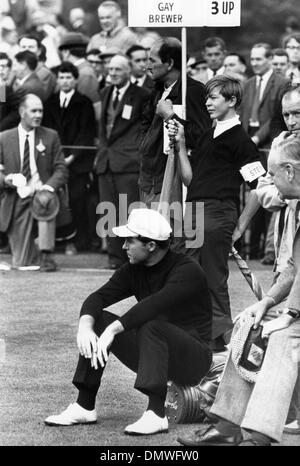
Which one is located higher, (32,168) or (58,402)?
(32,168)

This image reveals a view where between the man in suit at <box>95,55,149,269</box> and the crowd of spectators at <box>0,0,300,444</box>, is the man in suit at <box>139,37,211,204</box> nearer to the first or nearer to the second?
the crowd of spectators at <box>0,0,300,444</box>

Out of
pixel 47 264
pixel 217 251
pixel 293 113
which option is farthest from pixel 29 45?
pixel 293 113

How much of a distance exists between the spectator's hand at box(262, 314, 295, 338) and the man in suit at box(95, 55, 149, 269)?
7.54m

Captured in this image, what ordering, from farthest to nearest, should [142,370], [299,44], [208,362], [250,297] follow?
[299,44] → [250,297] → [208,362] → [142,370]

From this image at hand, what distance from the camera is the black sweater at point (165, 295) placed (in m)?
7.44

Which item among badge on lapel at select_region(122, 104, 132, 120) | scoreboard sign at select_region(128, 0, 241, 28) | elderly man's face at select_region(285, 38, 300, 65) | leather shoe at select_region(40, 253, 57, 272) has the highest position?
scoreboard sign at select_region(128, 0, 241, 28)

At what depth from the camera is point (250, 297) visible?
12.5 metres

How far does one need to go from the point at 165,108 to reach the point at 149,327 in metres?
3.05

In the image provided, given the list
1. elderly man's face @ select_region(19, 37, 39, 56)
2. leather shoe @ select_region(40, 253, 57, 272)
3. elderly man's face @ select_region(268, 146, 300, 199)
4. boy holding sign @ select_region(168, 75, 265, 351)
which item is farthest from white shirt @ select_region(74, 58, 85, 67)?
elderly man's face @ select_region(268, 146, 300, 199)

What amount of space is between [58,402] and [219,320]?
181 centimetres

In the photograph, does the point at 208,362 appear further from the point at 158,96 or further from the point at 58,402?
the point at 158,96

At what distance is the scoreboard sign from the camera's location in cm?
1054

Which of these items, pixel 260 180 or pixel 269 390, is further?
pixel 260 180
